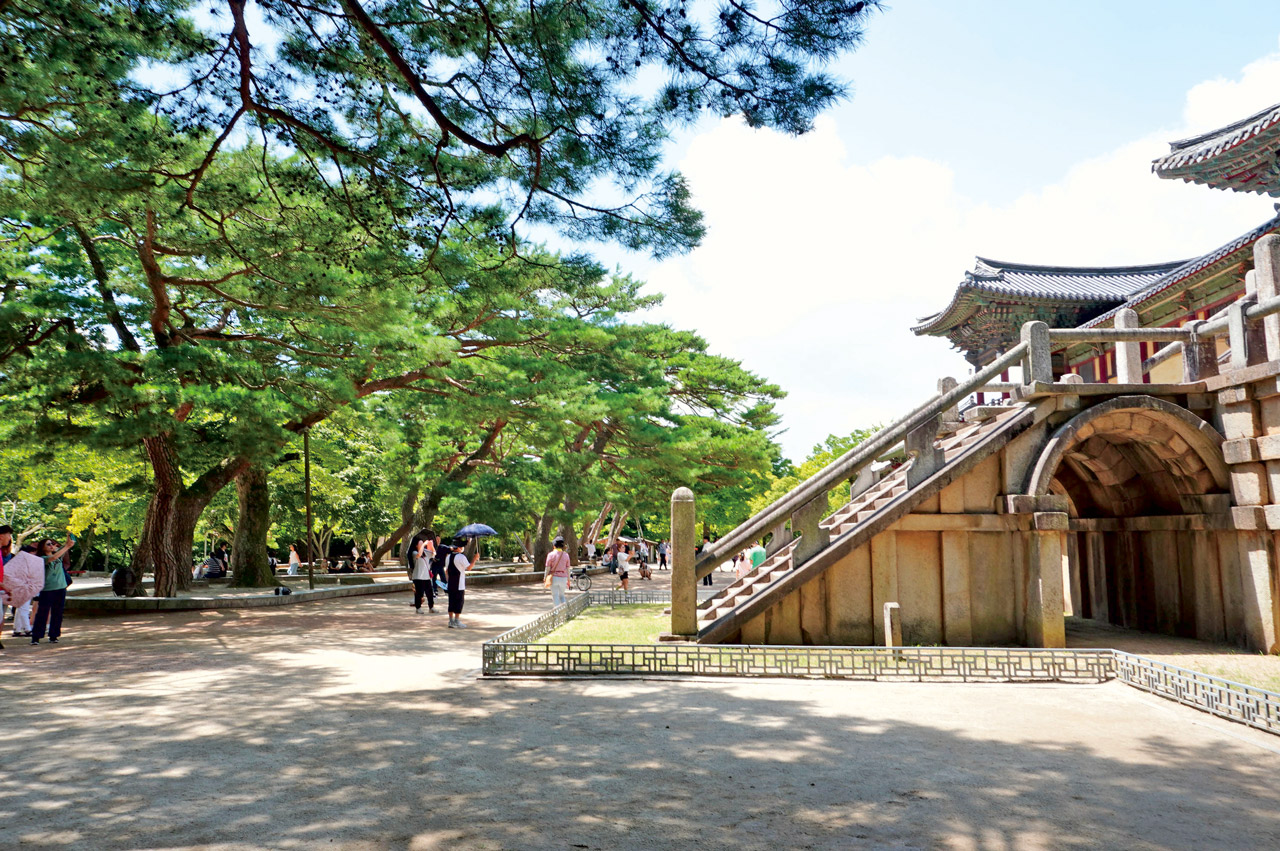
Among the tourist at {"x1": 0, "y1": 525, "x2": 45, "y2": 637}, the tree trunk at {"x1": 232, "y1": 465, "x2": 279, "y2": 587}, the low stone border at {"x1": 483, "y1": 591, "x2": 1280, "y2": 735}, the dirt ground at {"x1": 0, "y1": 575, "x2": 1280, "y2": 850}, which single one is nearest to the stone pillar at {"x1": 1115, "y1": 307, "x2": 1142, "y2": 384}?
the low stone border at {"x1": 483, "y1": 591, "x2": 1280, "y2": 735}

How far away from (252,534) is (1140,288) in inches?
1008

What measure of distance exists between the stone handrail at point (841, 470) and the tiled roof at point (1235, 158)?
5.35m

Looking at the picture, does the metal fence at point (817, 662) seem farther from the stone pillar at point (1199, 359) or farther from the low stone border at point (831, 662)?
the stone pillar at point (1199, 359)

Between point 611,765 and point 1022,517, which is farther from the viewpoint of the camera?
point 1022,517

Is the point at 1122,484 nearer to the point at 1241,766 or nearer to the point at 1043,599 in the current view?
the point at 1043,599

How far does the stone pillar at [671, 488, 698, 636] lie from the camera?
10.2 m

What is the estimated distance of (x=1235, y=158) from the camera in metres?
13.0

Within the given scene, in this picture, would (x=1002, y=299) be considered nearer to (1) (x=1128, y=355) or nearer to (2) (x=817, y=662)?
(1) (x=1128, y=355)

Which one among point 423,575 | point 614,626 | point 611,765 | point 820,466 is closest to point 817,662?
point 611,765

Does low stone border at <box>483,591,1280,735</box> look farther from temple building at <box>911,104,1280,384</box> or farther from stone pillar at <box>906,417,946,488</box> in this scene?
temple building at <box>911,104,1280,384</box>

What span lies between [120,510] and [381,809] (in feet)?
106

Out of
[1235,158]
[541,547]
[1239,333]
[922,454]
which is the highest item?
[1235,158]

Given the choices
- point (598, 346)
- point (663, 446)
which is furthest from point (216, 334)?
point (663, 446)

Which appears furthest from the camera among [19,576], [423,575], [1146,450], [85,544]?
[85,544]
